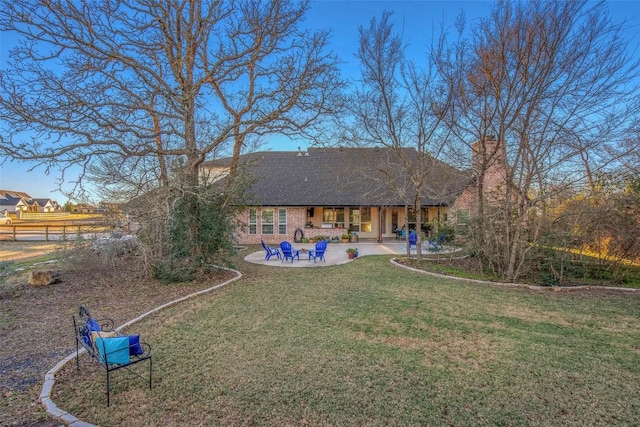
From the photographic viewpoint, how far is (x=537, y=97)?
903 centimetres

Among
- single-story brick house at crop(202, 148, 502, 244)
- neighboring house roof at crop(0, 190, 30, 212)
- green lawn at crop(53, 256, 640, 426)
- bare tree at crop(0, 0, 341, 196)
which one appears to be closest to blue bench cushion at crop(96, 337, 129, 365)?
green lawn at crop(53, 256, 640, 426)

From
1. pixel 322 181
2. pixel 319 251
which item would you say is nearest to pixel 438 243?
pixel 319 251

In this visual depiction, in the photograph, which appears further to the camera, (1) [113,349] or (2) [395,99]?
(2) [395,99]

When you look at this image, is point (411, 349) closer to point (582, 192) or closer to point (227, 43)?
point (582, 192)

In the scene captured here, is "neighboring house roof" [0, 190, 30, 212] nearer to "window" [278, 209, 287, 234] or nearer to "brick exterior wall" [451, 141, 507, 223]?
"window" [278, 209, 287, 234]

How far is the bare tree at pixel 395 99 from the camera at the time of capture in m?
11.5

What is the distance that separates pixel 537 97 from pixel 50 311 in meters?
12.8

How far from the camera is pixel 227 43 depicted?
33.8ft

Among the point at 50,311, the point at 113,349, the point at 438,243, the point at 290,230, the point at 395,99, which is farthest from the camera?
the point at 290,230

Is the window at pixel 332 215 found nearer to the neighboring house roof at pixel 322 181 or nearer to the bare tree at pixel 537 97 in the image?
the neighboring house roof at pixel 322 181

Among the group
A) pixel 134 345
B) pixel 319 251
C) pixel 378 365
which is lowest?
pixel 378 365

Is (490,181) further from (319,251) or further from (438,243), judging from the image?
(319,251)

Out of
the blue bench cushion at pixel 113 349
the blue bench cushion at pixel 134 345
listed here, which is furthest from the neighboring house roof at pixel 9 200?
the blue bench cushion at pixel 113 349

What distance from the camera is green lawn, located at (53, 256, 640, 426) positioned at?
3369mm
